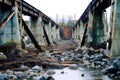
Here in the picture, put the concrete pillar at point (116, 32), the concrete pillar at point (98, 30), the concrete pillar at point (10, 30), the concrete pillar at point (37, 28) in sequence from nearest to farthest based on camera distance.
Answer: the concrete pillar at point (116, 32), the concrete pillar at point (10, 30), the concrete pillar at point (98, 30), the concrete pillar at point (37, 28)

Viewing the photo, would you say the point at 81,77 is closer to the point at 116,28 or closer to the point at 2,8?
the point at 116,28

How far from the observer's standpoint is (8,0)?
15.3m

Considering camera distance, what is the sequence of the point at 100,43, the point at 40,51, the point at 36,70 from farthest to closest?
the point at 100,43
the point at 40,51
the point at 36,70

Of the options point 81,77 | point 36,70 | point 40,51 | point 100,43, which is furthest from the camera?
point 100,43

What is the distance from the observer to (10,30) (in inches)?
637

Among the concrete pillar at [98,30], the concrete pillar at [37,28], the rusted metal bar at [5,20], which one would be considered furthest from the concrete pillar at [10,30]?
the concrete pillar at [37,28]

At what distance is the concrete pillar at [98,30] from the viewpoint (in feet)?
70.1

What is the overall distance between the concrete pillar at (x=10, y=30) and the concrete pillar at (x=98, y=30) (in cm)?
745

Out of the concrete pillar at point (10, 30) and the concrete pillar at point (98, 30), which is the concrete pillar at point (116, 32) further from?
the concrete pillar at point (98, 30)

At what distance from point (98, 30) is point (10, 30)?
7984 millimetres

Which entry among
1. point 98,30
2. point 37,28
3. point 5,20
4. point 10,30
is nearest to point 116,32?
point 5,20

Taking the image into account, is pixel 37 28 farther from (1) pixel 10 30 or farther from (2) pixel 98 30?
(1) pixel 10 30

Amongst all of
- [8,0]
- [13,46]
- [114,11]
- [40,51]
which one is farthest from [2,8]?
[114,11]

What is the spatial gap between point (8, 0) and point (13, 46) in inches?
102
